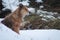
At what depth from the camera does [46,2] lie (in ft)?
4.50

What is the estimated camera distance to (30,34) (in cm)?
129

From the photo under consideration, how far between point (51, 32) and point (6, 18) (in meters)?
0.31

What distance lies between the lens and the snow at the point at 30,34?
122 cm

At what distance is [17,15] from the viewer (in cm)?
136

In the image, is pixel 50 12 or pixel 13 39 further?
pixel 50 12

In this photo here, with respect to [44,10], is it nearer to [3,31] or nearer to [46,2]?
[46,2]

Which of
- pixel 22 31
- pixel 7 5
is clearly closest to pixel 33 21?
pixel 22 31

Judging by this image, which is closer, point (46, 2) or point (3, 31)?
point (3, 31)

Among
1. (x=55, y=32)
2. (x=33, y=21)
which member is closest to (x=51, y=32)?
(x=55, y=32)

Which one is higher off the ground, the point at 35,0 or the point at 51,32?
the point at 35,0

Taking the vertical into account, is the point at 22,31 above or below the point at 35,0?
below

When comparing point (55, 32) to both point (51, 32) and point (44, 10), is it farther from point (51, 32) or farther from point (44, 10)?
point (44, 10)

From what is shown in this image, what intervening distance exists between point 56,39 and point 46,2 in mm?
264

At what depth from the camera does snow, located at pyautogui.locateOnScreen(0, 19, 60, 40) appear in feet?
4.00
